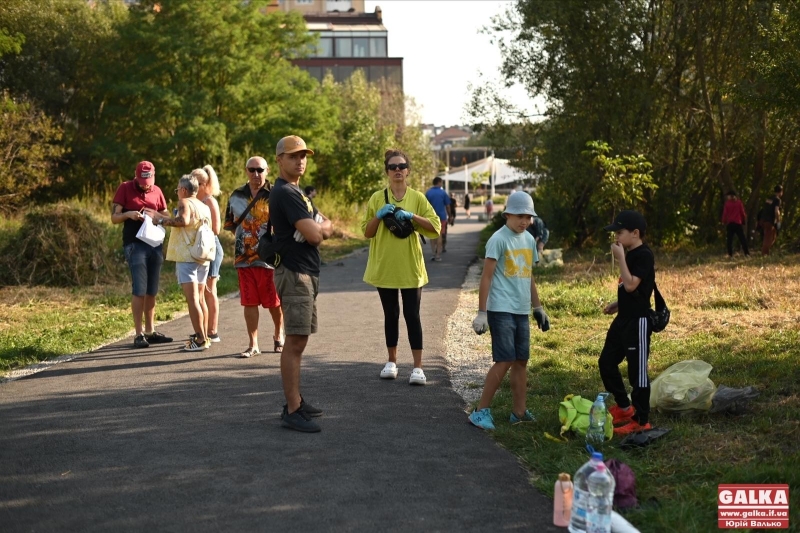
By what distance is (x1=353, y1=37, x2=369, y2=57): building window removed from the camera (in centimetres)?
7469

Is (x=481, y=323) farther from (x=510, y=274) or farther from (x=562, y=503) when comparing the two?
(x=562, y=503)

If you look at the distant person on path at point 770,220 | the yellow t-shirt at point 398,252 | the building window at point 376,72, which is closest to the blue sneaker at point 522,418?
the yellow t-shirt at point 398,252

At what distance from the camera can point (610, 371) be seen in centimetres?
658

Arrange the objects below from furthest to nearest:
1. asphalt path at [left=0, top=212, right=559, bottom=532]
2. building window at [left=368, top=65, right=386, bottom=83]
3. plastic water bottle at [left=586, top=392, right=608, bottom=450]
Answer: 1. building window at [left=368, top=65, right=386, bottom=83]
2. plastic water bottle at [left=586, top=392, right=608, bottom=450]
3. asphalt path at [left=0, top=212, right=559, bottom=532]

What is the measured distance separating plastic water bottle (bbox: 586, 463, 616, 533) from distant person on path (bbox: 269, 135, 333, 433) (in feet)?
7.57

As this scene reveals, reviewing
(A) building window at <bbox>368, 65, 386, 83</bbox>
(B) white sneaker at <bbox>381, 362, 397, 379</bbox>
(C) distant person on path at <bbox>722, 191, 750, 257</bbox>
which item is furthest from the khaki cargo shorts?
(A) building window at <bbox>368, 65, 386, 83</bbox>

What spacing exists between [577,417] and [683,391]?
0.95 m

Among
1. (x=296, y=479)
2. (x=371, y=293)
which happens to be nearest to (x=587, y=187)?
(x=371, y=293)

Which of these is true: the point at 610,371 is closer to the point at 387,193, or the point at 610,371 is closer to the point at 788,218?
the point at 387,193

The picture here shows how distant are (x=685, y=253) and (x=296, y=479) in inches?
773

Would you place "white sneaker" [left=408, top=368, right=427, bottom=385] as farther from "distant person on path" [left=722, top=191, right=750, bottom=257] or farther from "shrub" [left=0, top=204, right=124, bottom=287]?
"distant person on path" [left=722, top=191, right=750, bottom=257]

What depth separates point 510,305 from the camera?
21.8 ft

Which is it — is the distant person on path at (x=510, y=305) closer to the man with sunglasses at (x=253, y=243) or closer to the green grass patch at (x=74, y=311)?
the man with sunglasses at (x=253, y=243)

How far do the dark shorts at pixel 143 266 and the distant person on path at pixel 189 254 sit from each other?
1.47 feet
